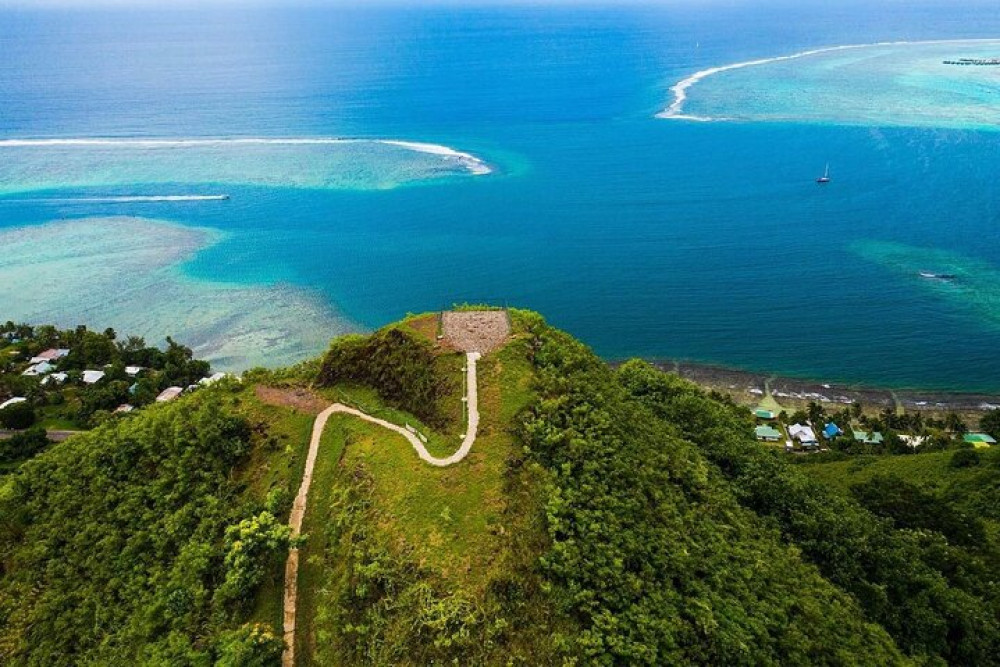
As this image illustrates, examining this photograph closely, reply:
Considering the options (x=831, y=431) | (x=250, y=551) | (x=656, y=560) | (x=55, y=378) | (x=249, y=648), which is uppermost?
(x=250, y=551)

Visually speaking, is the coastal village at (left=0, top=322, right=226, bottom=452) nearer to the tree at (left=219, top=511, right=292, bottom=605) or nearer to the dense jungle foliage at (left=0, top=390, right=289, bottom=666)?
the dense jungle foliage at (left=0, top=390, right=289, bottom=666)

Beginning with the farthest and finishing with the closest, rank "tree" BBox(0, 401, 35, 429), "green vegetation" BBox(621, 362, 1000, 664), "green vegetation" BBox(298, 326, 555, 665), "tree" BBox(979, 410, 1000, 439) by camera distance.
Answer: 1. "tree" BBox(979, 410, 1000, 439)
2. "tree" BBox(0, 401, 35, 429)
3. "green vegetation" BBox(621, 362, 1000, 664)
4. "green vegetation" BBox(298, 326, 555, 665)

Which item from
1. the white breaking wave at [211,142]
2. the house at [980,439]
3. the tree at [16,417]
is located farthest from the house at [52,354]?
the house at [980,439]

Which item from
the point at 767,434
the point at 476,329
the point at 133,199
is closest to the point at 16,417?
the point at 476,329

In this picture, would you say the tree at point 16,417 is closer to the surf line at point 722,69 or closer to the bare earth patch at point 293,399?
the bare earth patch at point 293,399

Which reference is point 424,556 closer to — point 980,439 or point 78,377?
point 78,377

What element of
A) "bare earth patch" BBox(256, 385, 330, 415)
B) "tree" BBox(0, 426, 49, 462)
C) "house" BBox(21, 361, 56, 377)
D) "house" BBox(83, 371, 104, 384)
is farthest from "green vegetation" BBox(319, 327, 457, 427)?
"house" BBox(21, 361, 56, 377)

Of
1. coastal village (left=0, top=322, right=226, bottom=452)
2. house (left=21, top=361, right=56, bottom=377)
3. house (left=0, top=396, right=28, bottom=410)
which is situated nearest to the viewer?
coastal village (left=0, top=322, right=226, bottom=452)
